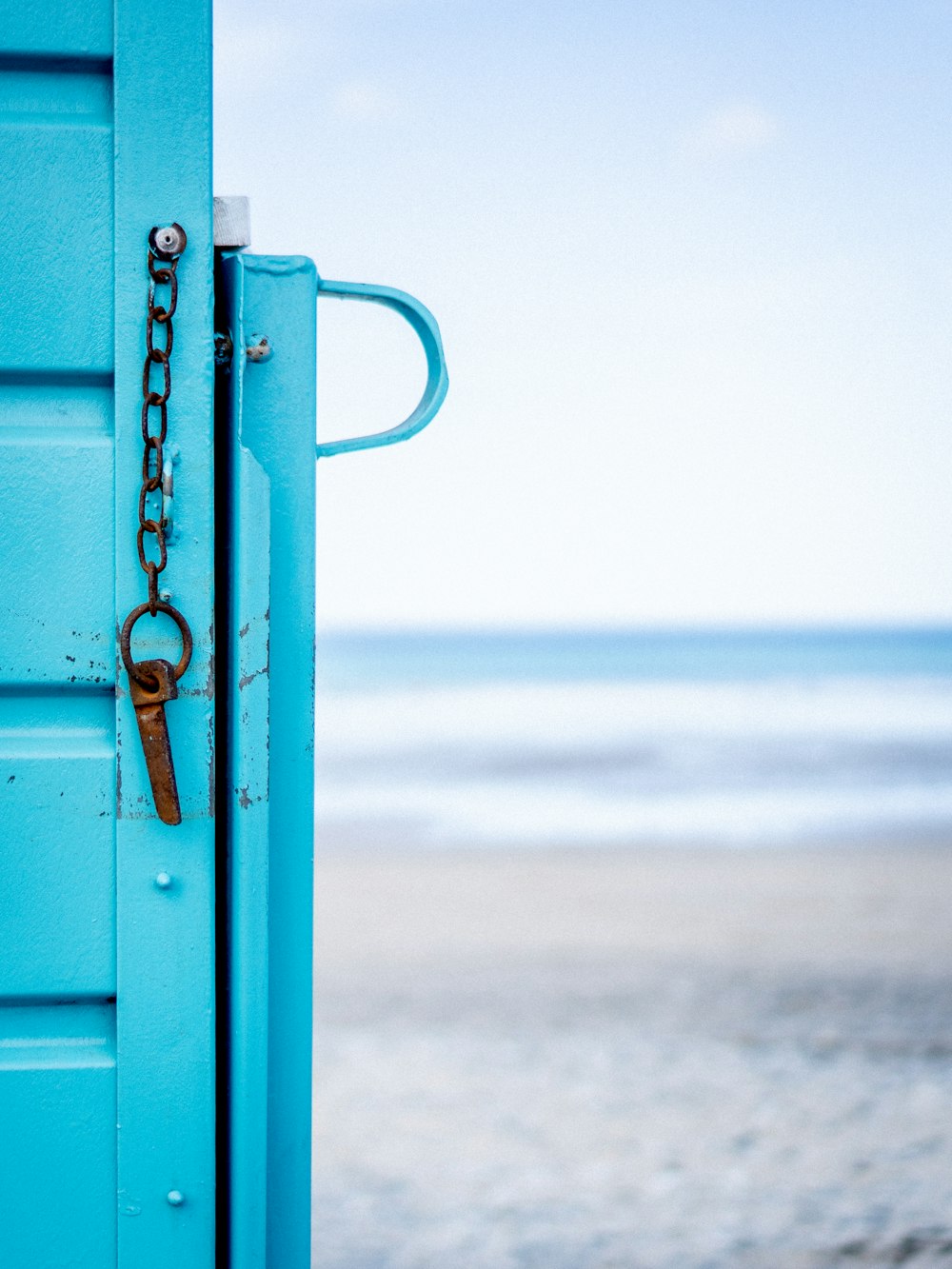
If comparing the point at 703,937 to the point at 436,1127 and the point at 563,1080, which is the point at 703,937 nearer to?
the point at 563,1080

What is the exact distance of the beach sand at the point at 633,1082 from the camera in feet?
9.87

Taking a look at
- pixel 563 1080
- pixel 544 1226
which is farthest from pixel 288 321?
pixel 563 1080

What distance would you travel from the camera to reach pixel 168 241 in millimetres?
1312

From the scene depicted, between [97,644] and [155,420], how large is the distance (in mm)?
283

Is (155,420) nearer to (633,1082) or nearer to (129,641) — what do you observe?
(129,641)

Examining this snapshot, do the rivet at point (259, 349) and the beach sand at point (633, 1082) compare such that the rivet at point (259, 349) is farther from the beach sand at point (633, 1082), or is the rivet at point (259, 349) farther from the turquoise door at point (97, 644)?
the beach sand at point (633, 1082)

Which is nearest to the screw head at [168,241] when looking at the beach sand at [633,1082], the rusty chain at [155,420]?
the rusty chain at [155,420]

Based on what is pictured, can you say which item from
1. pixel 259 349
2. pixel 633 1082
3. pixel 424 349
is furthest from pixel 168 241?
pixel 633 1082

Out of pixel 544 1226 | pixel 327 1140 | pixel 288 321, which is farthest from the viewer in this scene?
pixel 327 1140

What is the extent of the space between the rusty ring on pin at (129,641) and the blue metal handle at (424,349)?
0.32 metres

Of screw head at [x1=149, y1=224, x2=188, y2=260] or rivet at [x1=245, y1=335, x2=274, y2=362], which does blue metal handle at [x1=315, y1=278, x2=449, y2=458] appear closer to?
rivet at [x1=245, y1=335, x2=274, y2=362]

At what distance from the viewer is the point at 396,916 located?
21.4ft

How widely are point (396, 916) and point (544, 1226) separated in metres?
3.56

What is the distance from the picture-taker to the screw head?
1311mm
